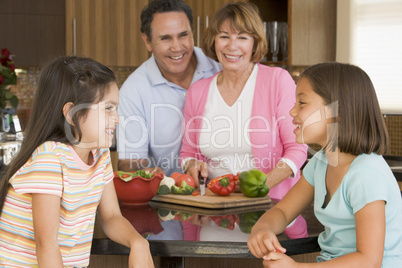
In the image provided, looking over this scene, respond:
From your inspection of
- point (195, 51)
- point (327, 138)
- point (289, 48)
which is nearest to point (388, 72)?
point (289, 48)

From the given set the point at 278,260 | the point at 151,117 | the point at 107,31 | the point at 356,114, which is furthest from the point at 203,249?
the point at 107,31

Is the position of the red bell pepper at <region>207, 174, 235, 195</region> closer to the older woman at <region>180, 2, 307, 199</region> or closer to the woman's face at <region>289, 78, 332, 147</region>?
the older woman at <region>180, 2, 307, 199</region>

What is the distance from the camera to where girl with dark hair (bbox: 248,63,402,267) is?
1.31 meters

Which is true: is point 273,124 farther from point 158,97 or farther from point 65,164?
point 65,164

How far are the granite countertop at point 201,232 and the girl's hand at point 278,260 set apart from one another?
4.0 inches

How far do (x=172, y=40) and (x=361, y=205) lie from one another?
5.00 ft

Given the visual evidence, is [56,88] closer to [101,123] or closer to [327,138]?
[101,123]

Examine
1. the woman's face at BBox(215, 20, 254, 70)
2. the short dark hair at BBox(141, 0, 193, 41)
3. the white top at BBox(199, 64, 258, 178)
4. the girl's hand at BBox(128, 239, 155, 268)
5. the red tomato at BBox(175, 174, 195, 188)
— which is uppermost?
the short dark hair at BBox(141, 0, 193, 41)

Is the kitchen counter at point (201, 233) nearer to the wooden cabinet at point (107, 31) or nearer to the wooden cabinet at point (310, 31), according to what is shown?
the wooden cabinet at point (310, 31)

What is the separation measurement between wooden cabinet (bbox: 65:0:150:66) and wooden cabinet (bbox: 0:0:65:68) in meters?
0.11

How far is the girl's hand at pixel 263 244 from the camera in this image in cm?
139

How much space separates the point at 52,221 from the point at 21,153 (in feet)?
0.66

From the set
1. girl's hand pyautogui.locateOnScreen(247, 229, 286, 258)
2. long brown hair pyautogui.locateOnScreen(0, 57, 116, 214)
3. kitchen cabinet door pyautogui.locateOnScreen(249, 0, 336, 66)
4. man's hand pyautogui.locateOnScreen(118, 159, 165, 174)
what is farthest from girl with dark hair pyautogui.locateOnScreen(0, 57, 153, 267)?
kitchen cabinet door pyautogui.locateOnScreen(249, 0, 336, 66)

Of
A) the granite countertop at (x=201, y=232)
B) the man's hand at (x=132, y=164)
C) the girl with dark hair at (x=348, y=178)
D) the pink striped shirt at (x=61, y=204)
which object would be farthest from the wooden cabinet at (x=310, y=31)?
the pink striped shirt at (x=61, y=204)
